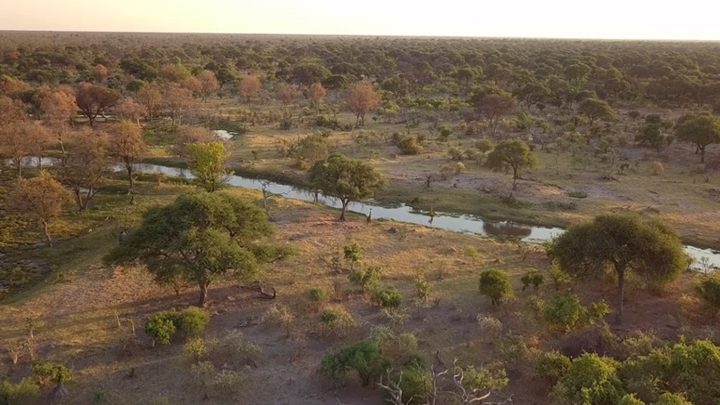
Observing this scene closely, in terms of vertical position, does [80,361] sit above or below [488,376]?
below

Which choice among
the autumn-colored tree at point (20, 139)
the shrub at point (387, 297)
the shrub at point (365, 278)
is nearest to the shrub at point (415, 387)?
the shrub at point (387, 297)

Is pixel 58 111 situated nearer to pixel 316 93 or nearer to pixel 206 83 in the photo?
pixel 206 83

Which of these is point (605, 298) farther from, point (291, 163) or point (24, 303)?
point (291, 163)

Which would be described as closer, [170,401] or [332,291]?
[170,401]

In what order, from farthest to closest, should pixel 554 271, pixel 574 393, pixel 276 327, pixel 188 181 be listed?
pixel 188 181
pixel 554 271
pixel 276 327
pixel 574 393

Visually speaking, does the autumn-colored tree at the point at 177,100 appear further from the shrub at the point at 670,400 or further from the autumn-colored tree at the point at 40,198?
the shrub at the point at 670,400

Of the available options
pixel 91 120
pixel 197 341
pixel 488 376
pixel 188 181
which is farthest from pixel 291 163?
pixel 488 376

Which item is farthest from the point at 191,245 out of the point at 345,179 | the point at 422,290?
the point at 345,179

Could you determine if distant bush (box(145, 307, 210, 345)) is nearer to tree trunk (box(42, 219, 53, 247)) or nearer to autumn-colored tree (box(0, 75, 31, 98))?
tree trunk (box(42, 219, 53, 247))
